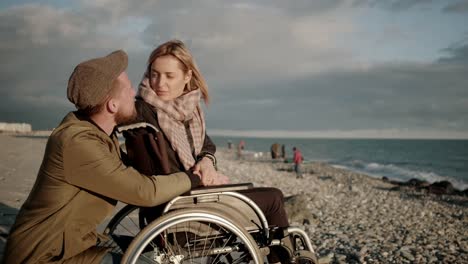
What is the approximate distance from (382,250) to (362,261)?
1039 millimetres

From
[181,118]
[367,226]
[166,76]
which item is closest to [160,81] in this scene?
[166,76]

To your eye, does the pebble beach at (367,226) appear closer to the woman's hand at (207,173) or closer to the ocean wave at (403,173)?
the woman's hand at (207,173)

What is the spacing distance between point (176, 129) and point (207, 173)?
0.44 meters

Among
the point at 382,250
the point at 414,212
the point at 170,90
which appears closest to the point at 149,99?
the point at 170,90

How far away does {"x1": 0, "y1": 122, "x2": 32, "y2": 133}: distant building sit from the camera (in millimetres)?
67188

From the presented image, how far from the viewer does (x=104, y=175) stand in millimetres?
2244

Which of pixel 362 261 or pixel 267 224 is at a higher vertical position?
pixel 267 224

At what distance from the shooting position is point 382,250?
619 cm

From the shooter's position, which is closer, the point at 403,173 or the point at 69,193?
the point at 69,193

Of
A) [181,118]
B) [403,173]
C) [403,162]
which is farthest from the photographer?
[403,162]

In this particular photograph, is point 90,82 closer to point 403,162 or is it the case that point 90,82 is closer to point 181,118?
point 181,118

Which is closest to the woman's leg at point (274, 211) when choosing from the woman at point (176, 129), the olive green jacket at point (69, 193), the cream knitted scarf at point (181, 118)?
the woman at point (176, 129)

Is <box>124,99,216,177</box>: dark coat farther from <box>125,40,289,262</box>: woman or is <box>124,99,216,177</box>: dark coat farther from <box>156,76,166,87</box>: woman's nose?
<box>156,76,166,87</box>: woman's nose

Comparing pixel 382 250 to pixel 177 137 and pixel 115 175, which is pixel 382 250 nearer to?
pixel 177 137
